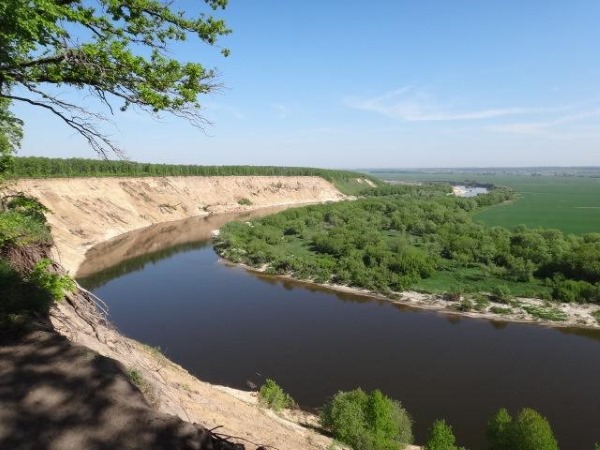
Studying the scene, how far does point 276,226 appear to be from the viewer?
67188mm

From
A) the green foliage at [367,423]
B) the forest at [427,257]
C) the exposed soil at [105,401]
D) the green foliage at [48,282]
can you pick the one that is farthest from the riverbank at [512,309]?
the green foliage at [48,282]

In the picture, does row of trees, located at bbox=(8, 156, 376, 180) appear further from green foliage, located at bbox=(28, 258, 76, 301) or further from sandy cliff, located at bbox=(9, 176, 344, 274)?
green foliage, located at bbox=(28, 258, 76, 301)

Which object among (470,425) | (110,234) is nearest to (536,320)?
(470,425)

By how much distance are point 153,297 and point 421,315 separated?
72.3ft

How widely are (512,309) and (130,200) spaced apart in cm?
6210

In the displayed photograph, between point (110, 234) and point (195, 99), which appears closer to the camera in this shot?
point (195, 99)

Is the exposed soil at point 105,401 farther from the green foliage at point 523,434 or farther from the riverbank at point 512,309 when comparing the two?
the riverbank at point 512,309

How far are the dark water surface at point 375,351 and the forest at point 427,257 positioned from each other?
515 centimetres

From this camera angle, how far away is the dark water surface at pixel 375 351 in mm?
20328

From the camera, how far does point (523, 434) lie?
574 inches

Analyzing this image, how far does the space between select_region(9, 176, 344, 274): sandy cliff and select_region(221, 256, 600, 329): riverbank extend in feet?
89.9

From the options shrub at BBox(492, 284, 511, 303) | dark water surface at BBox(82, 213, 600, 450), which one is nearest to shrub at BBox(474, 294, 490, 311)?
shrub at BBox(492, 284, 511, 303)

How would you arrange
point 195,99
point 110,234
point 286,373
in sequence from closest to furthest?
point 195,99
point 286,373
point 110,234

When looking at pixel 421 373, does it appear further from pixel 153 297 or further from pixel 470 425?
pixel 153 297
